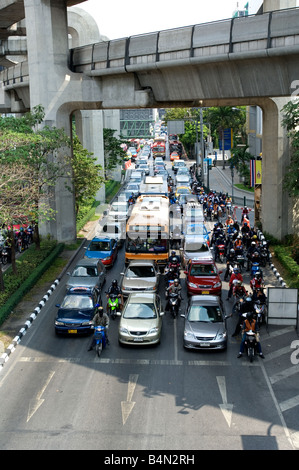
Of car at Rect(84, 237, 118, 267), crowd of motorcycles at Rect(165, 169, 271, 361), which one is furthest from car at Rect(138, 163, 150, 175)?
car at Rect(84, 237, 118, 267)

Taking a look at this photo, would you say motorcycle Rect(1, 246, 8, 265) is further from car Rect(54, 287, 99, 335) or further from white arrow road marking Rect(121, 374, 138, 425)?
white arrow road marking Rect(121, 374, 138, 425)

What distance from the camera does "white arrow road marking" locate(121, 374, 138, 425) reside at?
14.8 metres

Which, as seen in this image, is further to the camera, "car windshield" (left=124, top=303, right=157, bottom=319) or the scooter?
the scooter

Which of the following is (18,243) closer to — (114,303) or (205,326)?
(114,303)

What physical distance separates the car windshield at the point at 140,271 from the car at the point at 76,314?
10.8ft

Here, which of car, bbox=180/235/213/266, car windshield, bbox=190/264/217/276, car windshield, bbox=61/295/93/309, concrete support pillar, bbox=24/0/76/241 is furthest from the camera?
concrete support pillar, bbox=24/0/76/241

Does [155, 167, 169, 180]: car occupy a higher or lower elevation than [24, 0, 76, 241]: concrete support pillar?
lower

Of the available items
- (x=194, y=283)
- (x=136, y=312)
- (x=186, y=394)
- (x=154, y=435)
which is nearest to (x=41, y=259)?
(x=194, y=283)

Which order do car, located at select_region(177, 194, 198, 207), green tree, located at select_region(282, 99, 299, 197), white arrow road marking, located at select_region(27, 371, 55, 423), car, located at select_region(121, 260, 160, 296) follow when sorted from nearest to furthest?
white arrow road marking, located at select_region(27, 371, 55, 423), car, located at select_region(121, 260, 160, 296), green tree, located at select_region(282, 99, 299, 197), car, located at select_region(177, 194, 198, 207)

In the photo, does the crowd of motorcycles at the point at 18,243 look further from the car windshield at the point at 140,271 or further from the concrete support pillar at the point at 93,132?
the concrete support pillar at the point at 93,132

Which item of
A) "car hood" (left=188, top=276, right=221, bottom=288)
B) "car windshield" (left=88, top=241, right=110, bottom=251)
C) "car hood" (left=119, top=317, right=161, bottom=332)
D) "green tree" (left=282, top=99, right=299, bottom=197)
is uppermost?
"green tree" (left=282, top=99, right=299, bottom=197)

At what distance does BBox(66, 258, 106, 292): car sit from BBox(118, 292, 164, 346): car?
12.1 ft

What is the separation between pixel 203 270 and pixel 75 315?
21.5 ft

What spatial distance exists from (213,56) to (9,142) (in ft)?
31.4
